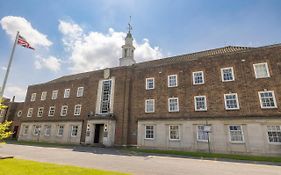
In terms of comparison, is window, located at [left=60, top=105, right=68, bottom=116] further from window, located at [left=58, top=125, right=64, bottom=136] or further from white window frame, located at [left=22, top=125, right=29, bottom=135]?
white window frame, located at [left=22, top=125, right=29, bottom=135]

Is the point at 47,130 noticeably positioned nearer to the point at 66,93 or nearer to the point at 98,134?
the point at 66,93

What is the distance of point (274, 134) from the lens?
19.6 meters

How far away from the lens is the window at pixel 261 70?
21913mm

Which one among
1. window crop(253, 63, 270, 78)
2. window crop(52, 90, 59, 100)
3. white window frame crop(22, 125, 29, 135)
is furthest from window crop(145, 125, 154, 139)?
white window frame crop(22, 125, 29, 135)

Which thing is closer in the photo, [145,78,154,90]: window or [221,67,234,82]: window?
[221,67,234,82]: window

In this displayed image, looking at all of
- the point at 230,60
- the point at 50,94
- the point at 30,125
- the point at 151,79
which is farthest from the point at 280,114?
the point at 30,125

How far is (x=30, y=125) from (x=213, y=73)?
37.7 meters

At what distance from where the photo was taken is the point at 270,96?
822 inches

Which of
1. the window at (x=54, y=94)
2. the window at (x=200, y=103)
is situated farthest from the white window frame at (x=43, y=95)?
the window at (x=200, y=103)

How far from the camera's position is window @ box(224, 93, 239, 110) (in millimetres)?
22294

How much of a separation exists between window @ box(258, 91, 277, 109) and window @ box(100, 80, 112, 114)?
21758mm

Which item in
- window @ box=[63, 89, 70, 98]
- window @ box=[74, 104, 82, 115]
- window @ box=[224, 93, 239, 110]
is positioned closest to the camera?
window @ box=[224, 93, 239, 110]

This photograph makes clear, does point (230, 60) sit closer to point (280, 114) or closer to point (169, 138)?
point (280, 114)

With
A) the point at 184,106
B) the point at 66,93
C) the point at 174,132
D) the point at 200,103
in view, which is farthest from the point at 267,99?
the point at 66,93
